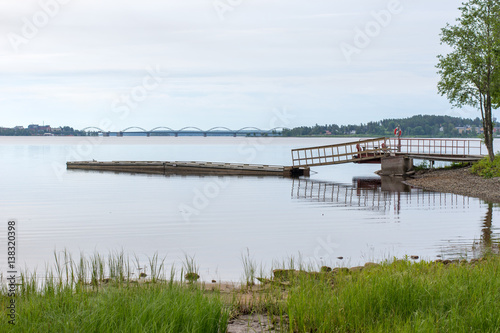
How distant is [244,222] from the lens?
2169 centimetres

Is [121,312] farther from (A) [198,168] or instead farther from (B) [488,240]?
(A) [198,168]

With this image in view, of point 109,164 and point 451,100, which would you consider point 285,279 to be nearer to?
point 451,100

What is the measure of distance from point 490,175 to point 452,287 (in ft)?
91.5

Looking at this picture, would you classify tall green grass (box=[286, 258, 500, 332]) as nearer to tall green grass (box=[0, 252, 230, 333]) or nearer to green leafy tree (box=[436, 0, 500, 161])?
tall green grass (box=[0, 252, 230, 333])

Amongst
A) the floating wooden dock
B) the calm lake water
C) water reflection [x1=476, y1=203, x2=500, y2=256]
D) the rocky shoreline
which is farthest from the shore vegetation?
the floating wooden dock

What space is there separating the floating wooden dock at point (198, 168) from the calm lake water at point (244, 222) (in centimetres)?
612

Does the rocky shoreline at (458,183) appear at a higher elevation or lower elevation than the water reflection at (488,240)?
higher

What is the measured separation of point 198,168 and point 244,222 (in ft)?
92.5

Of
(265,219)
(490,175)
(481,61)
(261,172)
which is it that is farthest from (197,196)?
(481,61)

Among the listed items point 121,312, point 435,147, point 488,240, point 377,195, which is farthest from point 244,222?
point 435,147

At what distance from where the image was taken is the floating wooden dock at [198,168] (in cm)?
4450

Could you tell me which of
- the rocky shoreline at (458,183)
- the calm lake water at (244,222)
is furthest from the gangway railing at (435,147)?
the calm lake water at (244,222)

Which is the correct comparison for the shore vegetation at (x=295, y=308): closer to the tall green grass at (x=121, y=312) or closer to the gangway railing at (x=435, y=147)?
the tall green grass at (x=121, y=312)

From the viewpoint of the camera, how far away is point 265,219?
73.8 feet
